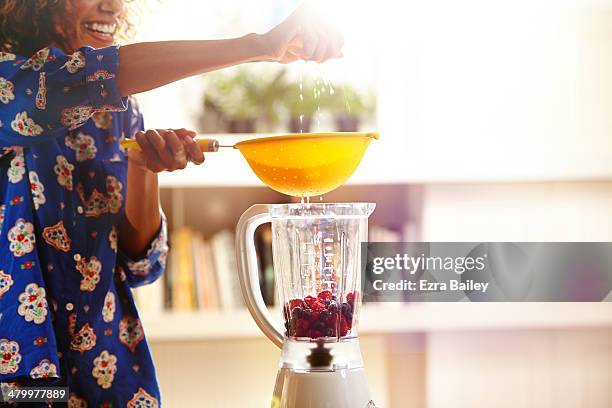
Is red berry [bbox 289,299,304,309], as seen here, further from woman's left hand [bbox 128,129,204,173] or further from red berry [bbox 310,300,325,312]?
woman's left hand [bbox 128,129,204,173]

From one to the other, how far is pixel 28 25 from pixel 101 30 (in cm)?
6

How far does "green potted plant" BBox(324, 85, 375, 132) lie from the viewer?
151 centimetres

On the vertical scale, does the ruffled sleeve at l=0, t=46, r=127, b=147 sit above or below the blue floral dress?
above

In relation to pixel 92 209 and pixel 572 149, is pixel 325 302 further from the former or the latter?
pixel 572 149

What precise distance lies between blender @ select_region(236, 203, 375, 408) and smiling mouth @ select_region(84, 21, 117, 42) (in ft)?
0.78

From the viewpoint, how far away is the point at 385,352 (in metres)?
1.54

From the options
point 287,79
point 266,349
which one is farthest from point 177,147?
point 266,349

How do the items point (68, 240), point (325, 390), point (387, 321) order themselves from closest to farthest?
point (325, 390) < point (68, 240) < point (387, 321)

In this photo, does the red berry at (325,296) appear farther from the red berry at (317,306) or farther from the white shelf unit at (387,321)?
the white shelf unit at (387,321)

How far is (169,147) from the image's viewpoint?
23.6 inches

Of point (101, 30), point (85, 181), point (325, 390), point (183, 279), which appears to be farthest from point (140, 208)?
point (183, 279)

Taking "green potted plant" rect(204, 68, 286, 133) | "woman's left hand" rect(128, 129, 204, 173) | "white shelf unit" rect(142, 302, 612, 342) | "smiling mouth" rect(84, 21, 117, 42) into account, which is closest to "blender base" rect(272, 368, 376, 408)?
"woman's left hand" rect(128, 129, 204, 173)

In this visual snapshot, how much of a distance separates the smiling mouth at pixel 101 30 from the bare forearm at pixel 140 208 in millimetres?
116

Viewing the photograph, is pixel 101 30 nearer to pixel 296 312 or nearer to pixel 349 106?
pixel 296 312
